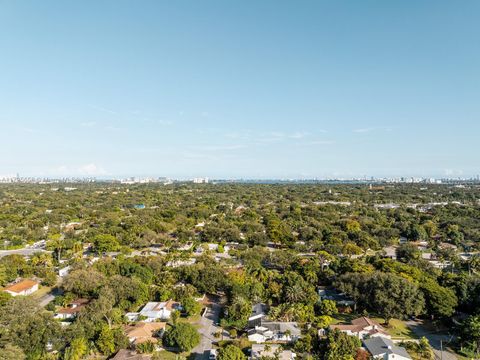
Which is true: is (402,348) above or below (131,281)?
below

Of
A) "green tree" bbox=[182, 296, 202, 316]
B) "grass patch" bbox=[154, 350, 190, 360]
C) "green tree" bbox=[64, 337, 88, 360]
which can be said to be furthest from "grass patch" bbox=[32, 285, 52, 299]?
"grass patch" bbox=[154, 350, 190, 360]

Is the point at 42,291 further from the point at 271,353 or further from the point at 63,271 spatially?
the point at 271,353

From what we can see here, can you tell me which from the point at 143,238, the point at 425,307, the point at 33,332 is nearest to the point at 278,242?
the point at 143,238

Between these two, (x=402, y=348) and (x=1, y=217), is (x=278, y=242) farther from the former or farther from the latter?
(x=1, y=217)

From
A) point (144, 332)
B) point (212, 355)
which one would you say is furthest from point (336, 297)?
point (144, 332)

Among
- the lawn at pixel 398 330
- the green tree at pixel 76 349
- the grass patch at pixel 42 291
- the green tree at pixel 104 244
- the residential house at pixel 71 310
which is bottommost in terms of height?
the lawn at pixel 398 330

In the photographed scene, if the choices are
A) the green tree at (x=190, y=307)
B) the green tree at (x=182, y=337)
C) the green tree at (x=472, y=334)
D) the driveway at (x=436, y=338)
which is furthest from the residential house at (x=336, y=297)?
the green tree at (x=182, y=337)

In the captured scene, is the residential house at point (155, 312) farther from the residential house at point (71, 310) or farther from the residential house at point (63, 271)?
the residential house at point (63, 271)
